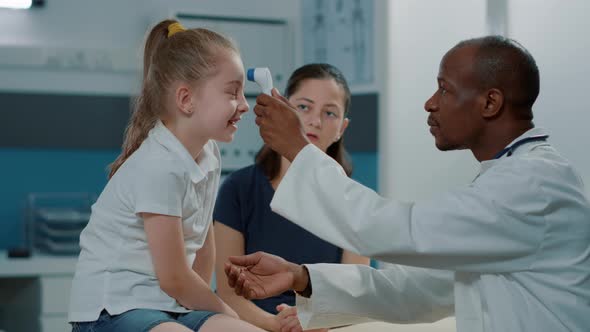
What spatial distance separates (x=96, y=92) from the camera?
4.08 metres

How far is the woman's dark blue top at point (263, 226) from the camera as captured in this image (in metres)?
2.06

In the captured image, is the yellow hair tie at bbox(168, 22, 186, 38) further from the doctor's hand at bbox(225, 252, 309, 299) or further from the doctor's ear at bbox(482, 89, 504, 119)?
the doctor's ear at bbox(482, 89, 504, 119)

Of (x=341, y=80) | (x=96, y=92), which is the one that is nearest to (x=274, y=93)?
(x=341, y=80)

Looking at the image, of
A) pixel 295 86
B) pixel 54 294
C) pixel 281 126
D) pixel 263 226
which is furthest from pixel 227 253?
pixel 54 294

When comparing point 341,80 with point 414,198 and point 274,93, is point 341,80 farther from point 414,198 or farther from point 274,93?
point 274,93

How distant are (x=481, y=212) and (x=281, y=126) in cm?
36

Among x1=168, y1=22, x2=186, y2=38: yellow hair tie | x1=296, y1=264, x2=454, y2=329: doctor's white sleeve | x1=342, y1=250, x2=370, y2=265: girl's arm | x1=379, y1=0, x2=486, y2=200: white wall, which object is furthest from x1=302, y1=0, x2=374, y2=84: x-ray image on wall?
x1=296, y1=264, x2=454, y2=329: doctor's white sleeve

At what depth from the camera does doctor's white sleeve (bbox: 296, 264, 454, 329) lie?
1495 millimetres

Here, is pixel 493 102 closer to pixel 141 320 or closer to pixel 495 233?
pixel 495 233

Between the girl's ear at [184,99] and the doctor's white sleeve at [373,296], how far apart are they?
1.23 feet

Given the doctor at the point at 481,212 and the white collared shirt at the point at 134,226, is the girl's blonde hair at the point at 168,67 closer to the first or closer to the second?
the white collared shirt at the point at 134,226

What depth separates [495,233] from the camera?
4.09ft

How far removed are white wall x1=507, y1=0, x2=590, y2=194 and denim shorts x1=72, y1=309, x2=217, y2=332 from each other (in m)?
1.01

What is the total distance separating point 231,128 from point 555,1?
977 millimetres
